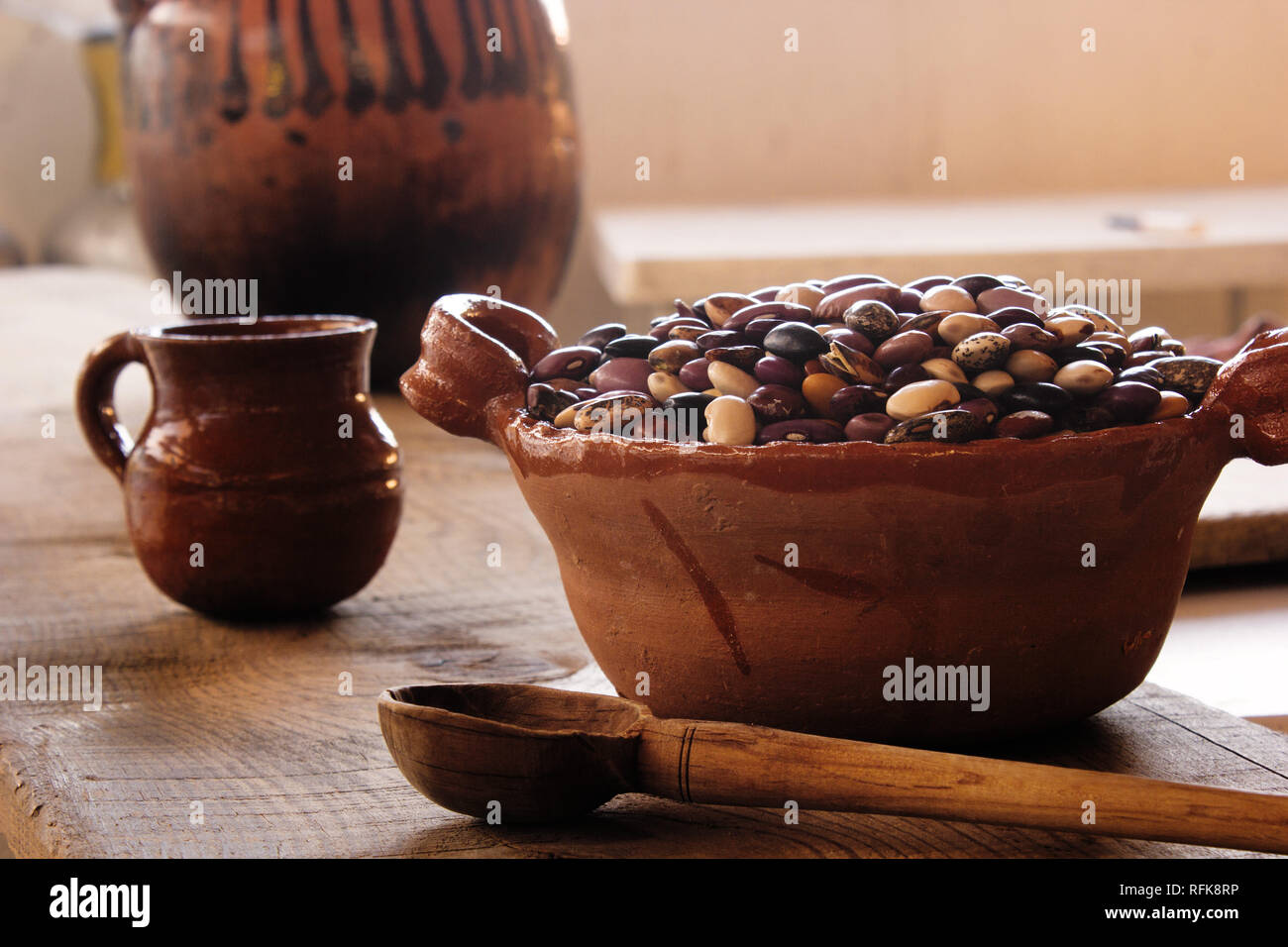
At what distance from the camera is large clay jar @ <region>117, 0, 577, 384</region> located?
1483mm

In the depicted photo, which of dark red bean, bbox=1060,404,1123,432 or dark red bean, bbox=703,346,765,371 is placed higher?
dark red bean, bbox=703,346,765,371

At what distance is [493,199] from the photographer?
1.56 metres

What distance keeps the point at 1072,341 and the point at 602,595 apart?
9.5 inches

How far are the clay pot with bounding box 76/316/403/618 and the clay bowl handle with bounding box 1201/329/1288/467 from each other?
1.64ft

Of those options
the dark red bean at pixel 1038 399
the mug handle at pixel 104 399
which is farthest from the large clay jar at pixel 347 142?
the dark red bean at pixel 1038 399

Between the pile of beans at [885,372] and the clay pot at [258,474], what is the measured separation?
227 mm

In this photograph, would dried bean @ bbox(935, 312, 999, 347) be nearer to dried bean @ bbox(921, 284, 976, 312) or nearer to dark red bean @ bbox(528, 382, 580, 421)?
dried bean @ bbox(921, 284, 976, 312)

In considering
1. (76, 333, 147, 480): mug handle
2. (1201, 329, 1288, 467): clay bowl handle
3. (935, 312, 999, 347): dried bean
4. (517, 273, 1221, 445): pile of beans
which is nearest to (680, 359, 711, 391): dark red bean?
(517, 273, 1221, 445): pile of beans

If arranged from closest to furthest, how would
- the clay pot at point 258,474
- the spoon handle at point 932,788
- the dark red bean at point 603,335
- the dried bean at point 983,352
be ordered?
1. the spoon handle at point 932,788
2. the dried bean at point 983,352
3. the dark red bean at point 603,335
4. the clay pot at point 258,474

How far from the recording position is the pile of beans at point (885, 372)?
595mm

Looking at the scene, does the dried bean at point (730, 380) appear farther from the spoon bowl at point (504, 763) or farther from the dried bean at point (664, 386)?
the spoon bowl at point (504, 763)

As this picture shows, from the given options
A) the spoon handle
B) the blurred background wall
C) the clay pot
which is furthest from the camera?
the blurred background wall
